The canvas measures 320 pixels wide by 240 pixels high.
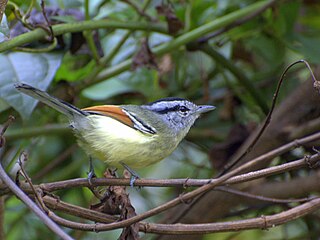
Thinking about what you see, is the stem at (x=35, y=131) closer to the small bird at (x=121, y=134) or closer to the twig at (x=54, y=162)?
the twig at (x=54, y=162)

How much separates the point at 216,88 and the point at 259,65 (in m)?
0.32

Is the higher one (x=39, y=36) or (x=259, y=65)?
(x=259, y=65)

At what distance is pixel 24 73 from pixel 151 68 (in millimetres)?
559

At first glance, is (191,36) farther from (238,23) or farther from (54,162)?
(54,162)

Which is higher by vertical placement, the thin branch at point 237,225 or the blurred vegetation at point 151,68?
the blurred vegetation at point 151,68

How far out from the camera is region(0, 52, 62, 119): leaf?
248 cm

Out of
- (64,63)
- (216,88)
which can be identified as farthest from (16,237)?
(216,88)

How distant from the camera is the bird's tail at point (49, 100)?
7.10 ft

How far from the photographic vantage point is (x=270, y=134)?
9.89 ft

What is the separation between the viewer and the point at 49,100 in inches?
91.6

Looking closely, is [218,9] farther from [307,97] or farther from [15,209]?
[15,209]

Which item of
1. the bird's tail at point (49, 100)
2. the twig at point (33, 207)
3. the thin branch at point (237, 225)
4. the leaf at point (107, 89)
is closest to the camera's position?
the twig at point (33, 207)

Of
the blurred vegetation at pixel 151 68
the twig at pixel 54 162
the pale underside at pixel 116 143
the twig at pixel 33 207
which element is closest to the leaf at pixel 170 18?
the blurred vegetation at pixel 151 68

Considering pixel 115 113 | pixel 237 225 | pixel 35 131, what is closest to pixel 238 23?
pixel 115 113
